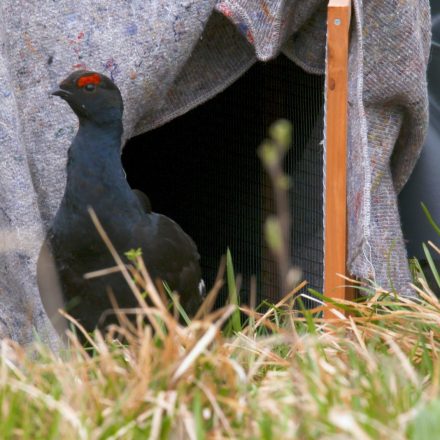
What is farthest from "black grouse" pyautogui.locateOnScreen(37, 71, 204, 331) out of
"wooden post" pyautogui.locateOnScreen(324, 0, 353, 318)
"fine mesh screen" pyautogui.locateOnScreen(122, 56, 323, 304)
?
"fine mesh screen" pyautogui.locateOnScreen(122, 56, 323, 304)

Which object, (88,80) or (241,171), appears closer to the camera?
(88,80)

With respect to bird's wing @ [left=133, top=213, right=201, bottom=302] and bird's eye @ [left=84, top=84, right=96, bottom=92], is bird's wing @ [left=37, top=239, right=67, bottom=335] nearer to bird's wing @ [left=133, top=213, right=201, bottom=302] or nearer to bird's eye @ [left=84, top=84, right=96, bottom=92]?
bird's wing @ [left=133, top=213, right=201, bottom=302]

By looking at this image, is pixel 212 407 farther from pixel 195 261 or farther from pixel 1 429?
pixel 195 261

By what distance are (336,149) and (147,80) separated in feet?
1.33

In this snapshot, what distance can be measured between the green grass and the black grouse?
0.55 meters

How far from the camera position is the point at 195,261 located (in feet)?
8.14

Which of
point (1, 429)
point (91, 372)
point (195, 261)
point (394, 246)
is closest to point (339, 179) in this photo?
point (394, 246)

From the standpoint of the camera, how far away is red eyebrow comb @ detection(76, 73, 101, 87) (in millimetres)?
2215

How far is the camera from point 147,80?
2.33 metres

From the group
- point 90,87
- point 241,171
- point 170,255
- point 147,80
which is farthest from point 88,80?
point 241,171

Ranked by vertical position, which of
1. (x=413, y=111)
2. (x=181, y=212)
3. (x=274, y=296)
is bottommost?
(x=274, y=296)

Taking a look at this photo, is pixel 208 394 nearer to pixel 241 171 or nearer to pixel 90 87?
pixel 90 87

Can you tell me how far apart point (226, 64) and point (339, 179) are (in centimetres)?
39

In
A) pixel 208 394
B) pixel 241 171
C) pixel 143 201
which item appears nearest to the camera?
pixel 208 394
